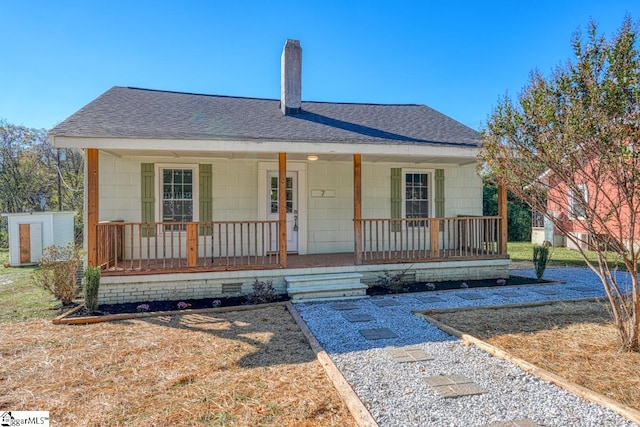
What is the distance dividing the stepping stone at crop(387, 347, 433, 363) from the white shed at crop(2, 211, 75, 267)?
11.7 meters

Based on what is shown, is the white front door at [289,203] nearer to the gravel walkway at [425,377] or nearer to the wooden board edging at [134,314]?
the wooden board edging at [134,314]

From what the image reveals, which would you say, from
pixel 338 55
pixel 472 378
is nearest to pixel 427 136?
pixel 472 378

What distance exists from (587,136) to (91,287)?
270 inches

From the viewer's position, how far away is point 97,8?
903 cm

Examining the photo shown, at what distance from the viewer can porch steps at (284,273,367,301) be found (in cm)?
648

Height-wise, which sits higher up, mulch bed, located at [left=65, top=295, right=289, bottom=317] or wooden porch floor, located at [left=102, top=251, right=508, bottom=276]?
wooden porch floor, located at [left=102, top=251, right=508, bottom=276]

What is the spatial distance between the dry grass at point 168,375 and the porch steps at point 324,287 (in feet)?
4.40

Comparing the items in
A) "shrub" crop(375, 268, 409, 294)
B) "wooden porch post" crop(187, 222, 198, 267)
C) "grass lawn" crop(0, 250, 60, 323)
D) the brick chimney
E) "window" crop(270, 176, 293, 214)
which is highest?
the brick chimney

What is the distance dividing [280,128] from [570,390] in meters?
6.26

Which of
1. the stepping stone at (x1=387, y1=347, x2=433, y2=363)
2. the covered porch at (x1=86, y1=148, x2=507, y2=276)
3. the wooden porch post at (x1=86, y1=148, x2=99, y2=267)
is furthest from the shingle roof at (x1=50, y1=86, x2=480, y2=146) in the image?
the stepping stone at (x1=387, y1=347, x2=433, y2=363)

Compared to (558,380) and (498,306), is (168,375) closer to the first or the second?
(558,380)

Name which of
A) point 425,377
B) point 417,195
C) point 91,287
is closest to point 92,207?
point 91,287

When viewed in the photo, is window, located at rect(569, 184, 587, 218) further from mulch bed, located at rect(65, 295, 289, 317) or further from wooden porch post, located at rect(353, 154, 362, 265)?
mulch bed, located at rect(65, 295, 289, 317)

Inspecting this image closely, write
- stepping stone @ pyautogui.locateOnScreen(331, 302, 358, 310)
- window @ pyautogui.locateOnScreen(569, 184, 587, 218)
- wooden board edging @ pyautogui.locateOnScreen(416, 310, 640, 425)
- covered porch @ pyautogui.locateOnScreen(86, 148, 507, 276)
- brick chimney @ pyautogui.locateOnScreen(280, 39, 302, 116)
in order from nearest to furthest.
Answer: wooden board edging @ pyautogui.locateOnScreen(416, 310, 640, 425) < window @ pyautogui.locateOnScreen(569, 184, 587, 218) < stepping stone @ pyautogui.locateOnScreen(331, 302, 358, 310) < covered porch @ pyautogui.locateOnScreen(86, 148, 507, 276) < brick chimney @ pyautogui.locateOnScreen(280, 39, 302, 116)
